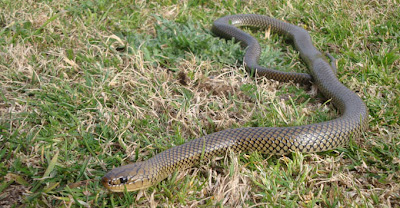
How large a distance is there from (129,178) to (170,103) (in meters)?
1.26

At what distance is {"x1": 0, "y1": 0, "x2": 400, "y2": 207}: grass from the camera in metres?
3.07

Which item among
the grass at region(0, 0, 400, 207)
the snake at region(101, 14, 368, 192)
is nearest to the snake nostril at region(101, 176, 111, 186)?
the snake at region(101, 14, 368, 192)

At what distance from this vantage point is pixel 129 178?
2.94 m

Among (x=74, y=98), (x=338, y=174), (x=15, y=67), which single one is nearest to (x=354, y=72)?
(x=338, y=174)

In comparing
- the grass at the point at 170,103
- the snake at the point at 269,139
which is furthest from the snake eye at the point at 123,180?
the grass at the point at 170,103

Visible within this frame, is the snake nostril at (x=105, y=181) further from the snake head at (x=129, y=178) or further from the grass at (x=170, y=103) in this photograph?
the grass at (x=170, y=103)

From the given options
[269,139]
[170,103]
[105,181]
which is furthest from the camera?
Answer: [170,103]

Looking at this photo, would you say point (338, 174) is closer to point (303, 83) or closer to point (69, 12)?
point (303, 83)

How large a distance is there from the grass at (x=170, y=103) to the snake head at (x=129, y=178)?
2.9 inches

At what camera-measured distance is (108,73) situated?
4391mm

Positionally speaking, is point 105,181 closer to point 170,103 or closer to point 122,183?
point 122,183

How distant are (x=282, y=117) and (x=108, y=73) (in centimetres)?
209

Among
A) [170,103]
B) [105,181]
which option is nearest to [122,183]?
[105,181]

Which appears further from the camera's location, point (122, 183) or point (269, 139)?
point (269, 139)
